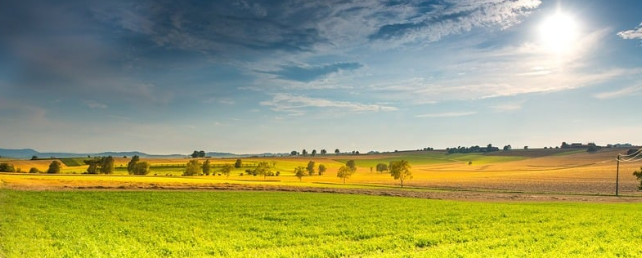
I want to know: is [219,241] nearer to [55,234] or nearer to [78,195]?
[55,234]

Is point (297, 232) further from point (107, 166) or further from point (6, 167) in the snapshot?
point (107, 166)

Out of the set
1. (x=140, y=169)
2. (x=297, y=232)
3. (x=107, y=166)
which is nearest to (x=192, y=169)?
(x=140, y=169)

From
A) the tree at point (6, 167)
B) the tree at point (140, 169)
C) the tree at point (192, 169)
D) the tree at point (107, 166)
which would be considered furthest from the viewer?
the tree at point (192, 169)

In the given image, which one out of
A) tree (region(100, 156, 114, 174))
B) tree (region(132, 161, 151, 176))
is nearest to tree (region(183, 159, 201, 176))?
tree (region(132, 161, 151, 176))

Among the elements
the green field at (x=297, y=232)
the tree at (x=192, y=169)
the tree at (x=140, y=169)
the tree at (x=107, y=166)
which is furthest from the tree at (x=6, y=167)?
the green field at (x=297, y=232)

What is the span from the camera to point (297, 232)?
24.0 m

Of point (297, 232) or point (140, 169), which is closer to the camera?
point (297, 232)

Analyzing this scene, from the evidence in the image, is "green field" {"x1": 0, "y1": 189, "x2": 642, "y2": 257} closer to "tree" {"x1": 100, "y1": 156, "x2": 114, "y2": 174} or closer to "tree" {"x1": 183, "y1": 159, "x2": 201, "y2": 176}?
"tree" {"x1": 183, "y1": 159, "x2": 201, "y2": 176}

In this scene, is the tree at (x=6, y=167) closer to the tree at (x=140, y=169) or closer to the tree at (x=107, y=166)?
the tree at (x=107, y=166)

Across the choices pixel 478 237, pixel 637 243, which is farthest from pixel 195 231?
pixel 637 243

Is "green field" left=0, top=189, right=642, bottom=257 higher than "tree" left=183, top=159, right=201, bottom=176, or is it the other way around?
"green field" left=0, top=189, right=642, bottom=257

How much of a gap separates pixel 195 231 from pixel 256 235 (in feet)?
11.8

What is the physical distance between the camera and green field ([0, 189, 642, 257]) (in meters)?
18.5

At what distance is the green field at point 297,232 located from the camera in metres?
18.5
